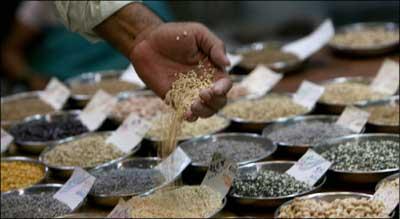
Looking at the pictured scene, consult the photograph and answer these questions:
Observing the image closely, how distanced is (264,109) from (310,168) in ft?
2.65

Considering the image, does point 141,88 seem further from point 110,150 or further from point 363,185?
point 363,185

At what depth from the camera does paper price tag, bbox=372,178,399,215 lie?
2.23 metres

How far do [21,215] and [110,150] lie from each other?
531 millimetres

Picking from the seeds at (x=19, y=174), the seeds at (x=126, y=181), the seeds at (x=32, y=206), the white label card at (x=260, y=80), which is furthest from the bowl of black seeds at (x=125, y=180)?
the white label card at (x=260, y=80)

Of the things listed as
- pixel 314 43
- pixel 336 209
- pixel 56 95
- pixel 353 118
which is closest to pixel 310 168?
pixel 336 209

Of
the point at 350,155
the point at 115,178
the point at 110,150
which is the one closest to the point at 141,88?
the point at 110,150

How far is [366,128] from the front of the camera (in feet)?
10.1

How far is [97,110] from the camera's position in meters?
3.55

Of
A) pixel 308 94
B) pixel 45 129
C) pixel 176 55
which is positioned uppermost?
pixel 176 55

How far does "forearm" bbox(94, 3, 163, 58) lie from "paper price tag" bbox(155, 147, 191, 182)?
469 mm

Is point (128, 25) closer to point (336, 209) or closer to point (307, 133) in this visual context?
point (307, 133)

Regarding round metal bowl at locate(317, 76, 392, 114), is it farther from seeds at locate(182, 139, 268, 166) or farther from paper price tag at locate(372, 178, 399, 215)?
paper price tag at locate(372, 178, 399, 215)

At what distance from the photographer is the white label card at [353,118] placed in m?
3.00

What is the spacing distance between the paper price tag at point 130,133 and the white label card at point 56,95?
2.33ft
